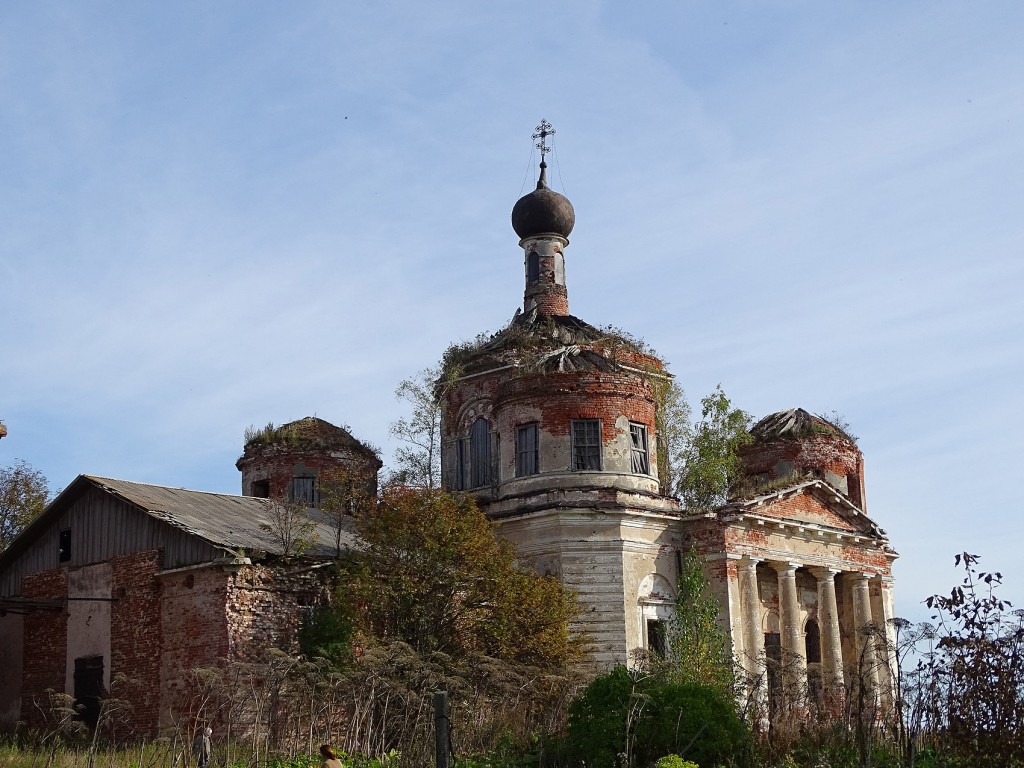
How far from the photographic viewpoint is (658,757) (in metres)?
15.5

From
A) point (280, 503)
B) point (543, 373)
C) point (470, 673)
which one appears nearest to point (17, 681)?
point (280, 503)

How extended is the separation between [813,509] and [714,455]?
4.33 meters

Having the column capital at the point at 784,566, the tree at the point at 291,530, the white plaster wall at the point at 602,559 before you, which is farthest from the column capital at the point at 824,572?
the tree at the point at 291,530

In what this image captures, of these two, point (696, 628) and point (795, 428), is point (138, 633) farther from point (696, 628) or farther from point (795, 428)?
point (795, 428)

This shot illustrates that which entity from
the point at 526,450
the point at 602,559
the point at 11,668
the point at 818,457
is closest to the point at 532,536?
the point at 602,559

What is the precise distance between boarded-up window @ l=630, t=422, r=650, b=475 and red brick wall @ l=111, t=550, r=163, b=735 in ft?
33.4

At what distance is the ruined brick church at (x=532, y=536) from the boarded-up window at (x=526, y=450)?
0.04 meters

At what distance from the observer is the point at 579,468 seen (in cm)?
2752

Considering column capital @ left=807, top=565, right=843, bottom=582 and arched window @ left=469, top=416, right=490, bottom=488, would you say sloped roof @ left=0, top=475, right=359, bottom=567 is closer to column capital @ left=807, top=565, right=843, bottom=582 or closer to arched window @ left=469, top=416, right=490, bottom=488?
arched window @ left=469, top=416, right=490, bottom=488

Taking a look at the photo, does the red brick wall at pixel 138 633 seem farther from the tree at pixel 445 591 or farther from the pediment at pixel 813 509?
the pediment at pixel 813 509

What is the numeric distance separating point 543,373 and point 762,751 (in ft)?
42.5

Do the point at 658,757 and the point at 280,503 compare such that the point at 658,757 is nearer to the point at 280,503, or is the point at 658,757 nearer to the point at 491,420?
the point at 280,503

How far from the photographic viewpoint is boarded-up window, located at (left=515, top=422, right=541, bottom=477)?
2797cm

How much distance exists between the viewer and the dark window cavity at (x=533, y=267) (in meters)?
33.8
